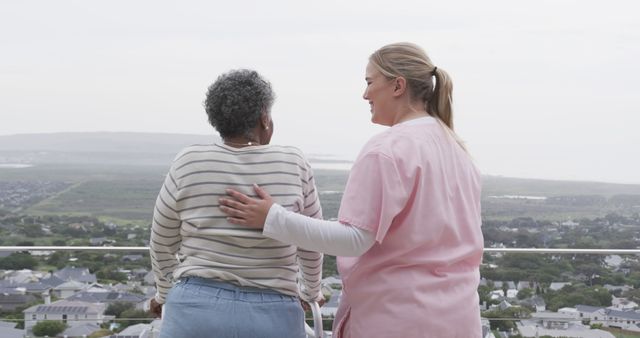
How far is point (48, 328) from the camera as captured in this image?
2.91 m

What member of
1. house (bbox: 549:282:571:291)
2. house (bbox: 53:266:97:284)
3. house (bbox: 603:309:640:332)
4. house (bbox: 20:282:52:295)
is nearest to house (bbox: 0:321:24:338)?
house (bbox: 20:282:52:295)

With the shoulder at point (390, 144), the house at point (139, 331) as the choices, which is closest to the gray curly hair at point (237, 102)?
the shoulder at point (390, 144)

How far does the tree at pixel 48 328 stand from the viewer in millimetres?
2898

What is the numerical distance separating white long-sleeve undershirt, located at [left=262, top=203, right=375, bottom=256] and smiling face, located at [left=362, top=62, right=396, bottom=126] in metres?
0.28

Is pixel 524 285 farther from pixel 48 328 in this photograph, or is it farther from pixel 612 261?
pixel 48 328

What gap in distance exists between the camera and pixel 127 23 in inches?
193

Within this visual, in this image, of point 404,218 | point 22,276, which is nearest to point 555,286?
point 404,218

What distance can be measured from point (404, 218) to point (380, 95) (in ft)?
0.90

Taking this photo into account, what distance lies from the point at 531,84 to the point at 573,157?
1.89 ft

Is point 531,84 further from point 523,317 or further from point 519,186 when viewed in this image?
point 523,317

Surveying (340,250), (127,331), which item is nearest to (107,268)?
(127,331)

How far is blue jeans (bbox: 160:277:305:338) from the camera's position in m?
1.52

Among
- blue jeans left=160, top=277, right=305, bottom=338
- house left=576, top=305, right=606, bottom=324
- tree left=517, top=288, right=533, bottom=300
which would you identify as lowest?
house left=576, top=305, right=606, bottom=324

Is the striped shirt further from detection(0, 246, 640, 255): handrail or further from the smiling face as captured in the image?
detection(0, 246, 640, 255): handrail
